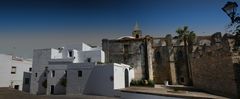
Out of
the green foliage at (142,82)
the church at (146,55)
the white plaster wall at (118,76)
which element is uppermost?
the church at (146,55)

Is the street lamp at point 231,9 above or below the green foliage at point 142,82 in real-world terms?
above

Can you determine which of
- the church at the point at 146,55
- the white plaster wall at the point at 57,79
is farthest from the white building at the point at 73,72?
the church at the point at 146,55

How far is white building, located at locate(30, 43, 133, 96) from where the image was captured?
23.7 meters

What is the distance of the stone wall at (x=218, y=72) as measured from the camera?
11990mm

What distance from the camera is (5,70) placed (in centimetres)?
3173

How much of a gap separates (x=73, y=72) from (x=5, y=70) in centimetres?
1544

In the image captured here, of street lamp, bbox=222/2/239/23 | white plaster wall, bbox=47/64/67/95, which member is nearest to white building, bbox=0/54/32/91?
white plaster wall, bbox=47/64/67/95

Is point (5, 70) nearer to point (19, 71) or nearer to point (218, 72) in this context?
point (19, 71)

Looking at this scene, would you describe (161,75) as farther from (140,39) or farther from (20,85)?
(20,85)

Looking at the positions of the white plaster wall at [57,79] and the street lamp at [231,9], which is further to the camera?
the white plaster wall at [57,79]

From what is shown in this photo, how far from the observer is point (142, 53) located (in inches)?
1243

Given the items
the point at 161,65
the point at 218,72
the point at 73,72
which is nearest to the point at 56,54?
the point at 73,72

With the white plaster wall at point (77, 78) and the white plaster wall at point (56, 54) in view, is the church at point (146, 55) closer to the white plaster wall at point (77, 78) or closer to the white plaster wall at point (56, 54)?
the white plaster wall at point (77, 78)

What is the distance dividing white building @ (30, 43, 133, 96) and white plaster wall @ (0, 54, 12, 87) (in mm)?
4877
